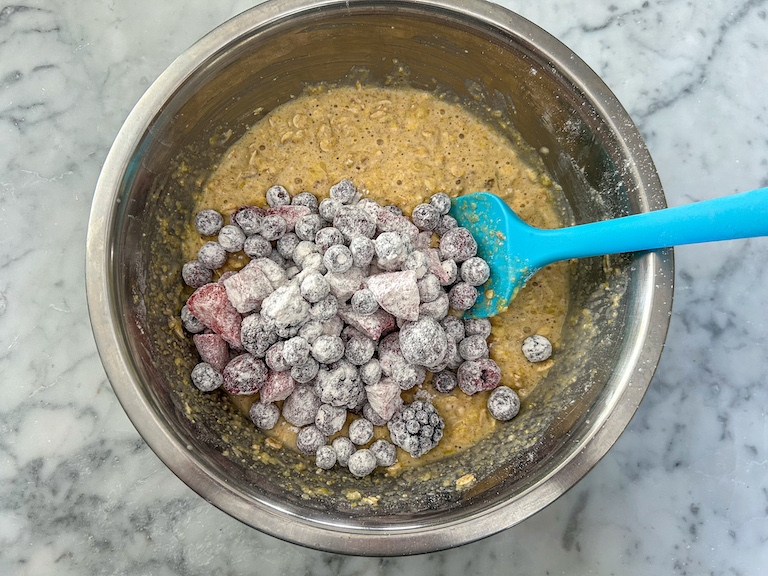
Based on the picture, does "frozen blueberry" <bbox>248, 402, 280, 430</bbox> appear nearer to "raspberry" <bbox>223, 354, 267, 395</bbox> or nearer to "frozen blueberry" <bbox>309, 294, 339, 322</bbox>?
"raspberry" <bbox>223, 354, 267, 395</bbox>

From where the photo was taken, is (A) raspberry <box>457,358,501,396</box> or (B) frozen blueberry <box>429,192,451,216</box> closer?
(A) raspberry <box>457,358,501,396</box>

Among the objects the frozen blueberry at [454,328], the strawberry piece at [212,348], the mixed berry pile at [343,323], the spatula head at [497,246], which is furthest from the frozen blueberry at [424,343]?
the strawberry piece at [212,348]

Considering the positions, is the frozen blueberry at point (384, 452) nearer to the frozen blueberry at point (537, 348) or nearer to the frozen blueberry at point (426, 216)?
the frozen blueberry at point (537, 348)

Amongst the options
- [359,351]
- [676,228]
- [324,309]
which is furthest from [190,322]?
[676,228]

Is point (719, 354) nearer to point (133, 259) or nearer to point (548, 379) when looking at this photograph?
point (548, 379)

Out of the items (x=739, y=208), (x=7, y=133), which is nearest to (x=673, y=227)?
(x=739, y=208)

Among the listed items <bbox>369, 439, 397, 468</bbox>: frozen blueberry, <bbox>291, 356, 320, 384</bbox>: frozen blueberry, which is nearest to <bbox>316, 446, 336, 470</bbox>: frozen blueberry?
<bbox>369, 439, 397, 468</bbox>: frozen blueberry
